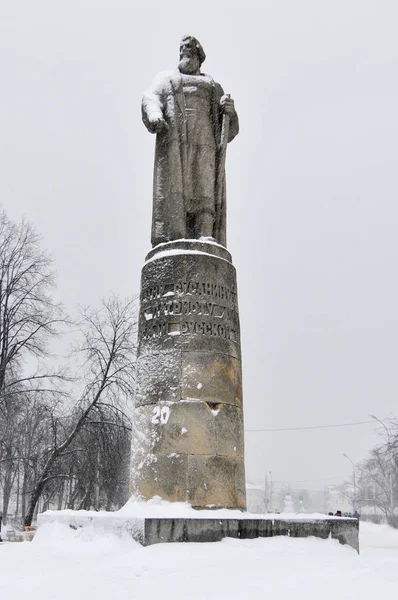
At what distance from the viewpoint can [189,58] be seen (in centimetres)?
888

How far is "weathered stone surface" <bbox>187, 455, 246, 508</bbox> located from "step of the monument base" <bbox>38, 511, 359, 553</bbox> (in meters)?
0.61

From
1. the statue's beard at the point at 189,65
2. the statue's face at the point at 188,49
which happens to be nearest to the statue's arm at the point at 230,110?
the statue's beard at the point at 189,65

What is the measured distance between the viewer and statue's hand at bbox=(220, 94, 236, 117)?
862 centimetres

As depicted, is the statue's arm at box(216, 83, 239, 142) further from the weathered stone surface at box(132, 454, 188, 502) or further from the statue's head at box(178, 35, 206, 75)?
the weathered stone surface at box(132, 454, 188, 502)

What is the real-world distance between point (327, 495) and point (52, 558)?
425 ft

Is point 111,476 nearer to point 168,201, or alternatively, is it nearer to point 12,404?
point 12,404

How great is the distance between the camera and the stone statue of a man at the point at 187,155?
8.38m

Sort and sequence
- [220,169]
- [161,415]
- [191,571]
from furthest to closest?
[220,169] → [161,415] → [191,571]

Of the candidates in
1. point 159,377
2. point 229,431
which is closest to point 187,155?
point 159,377

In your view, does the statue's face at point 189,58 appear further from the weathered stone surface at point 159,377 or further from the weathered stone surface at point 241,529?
the weathered stone surface at point 241,529

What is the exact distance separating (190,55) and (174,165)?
64.4 inches

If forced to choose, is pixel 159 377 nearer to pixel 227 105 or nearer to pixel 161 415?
pixel 161 415

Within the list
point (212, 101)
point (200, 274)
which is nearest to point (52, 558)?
point (200, 274)

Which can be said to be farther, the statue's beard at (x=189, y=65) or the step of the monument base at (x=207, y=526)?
the statue's beard at (x=189, y=65)
